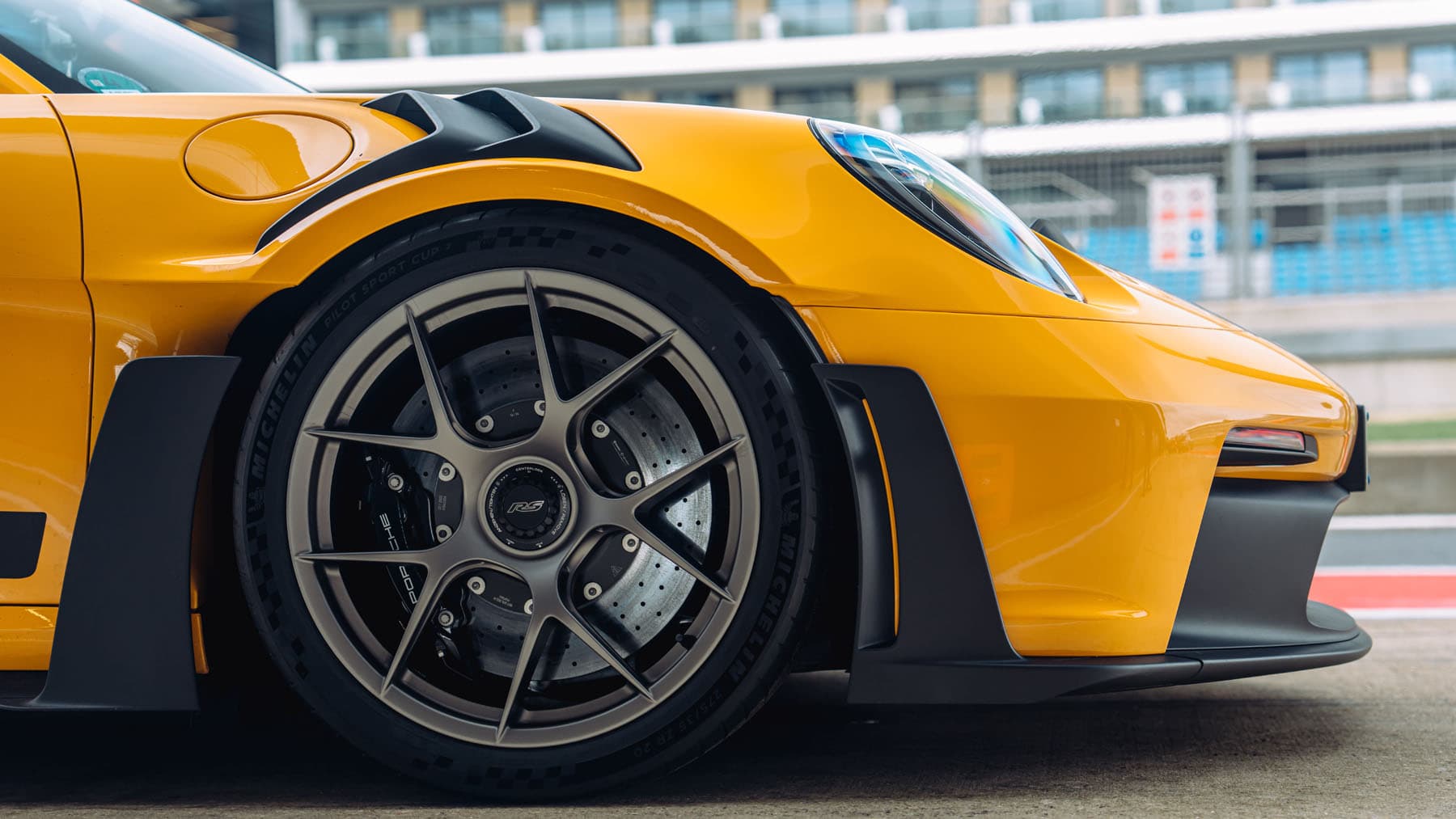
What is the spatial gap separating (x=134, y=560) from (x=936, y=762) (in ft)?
4.03

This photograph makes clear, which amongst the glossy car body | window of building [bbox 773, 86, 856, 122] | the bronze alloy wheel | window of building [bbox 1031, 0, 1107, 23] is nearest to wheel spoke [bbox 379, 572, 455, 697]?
the bronze alloy wheel

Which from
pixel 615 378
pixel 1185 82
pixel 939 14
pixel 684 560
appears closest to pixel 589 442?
pixel 615 378

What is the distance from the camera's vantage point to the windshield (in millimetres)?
1941

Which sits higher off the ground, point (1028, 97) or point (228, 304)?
point (1028, 97)

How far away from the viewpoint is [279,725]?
7.25 feet

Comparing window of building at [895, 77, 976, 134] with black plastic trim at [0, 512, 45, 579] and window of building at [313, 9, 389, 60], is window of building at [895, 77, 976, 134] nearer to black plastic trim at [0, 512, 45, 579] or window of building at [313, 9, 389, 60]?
window of building at [313, 9, 389, 60]

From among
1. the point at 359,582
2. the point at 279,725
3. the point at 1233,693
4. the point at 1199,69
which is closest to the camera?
the point at 359,582

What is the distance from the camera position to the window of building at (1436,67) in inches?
1118

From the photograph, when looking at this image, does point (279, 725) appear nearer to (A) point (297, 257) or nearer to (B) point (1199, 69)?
(A) point (297, 257)

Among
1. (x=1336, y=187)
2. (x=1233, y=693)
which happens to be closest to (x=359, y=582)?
(x=1233, y=693)

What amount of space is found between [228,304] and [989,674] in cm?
117

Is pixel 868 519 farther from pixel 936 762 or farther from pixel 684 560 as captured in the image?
pixel 936 762

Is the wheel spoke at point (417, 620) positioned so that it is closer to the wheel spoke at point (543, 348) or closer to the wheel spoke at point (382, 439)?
the wheel spoke at point (382, 439)

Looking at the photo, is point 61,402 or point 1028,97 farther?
point 1028,97
